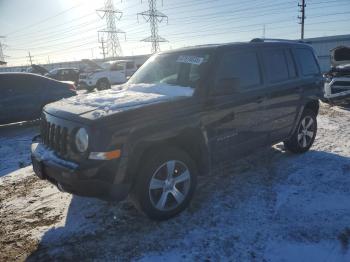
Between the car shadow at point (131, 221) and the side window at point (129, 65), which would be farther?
the side window at point (129, 65)

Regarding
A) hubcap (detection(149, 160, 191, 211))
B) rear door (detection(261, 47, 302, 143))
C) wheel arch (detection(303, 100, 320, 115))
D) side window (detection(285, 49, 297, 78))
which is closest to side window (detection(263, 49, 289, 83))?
rear door (detection(261, 47, 302, 143))

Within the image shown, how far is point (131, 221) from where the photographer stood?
158 inches

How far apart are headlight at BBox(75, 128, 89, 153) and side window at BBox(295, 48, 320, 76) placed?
420 centimetres

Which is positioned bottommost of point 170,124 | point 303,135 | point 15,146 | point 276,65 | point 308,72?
point 15,146

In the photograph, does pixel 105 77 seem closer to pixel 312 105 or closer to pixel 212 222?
pixel 312 105

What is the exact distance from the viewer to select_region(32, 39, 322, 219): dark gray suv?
346cm

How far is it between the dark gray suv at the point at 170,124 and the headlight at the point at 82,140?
0.03ft

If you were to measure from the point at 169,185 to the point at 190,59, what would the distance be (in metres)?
1.77

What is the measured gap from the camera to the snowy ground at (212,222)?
3400 millimetres

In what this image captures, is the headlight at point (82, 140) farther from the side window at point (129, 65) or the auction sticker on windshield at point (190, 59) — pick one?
the side window at point (129, 65)

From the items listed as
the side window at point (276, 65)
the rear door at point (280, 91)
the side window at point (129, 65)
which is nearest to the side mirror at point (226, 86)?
the rear door at point (280, 91)

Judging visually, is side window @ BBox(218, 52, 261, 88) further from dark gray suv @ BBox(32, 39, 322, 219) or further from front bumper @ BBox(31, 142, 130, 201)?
front bumper @ BBox(31, 142, 130, 201)

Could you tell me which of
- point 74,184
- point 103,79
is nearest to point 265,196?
point 74,184

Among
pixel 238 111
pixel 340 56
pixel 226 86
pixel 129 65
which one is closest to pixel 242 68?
pixel 238 111
